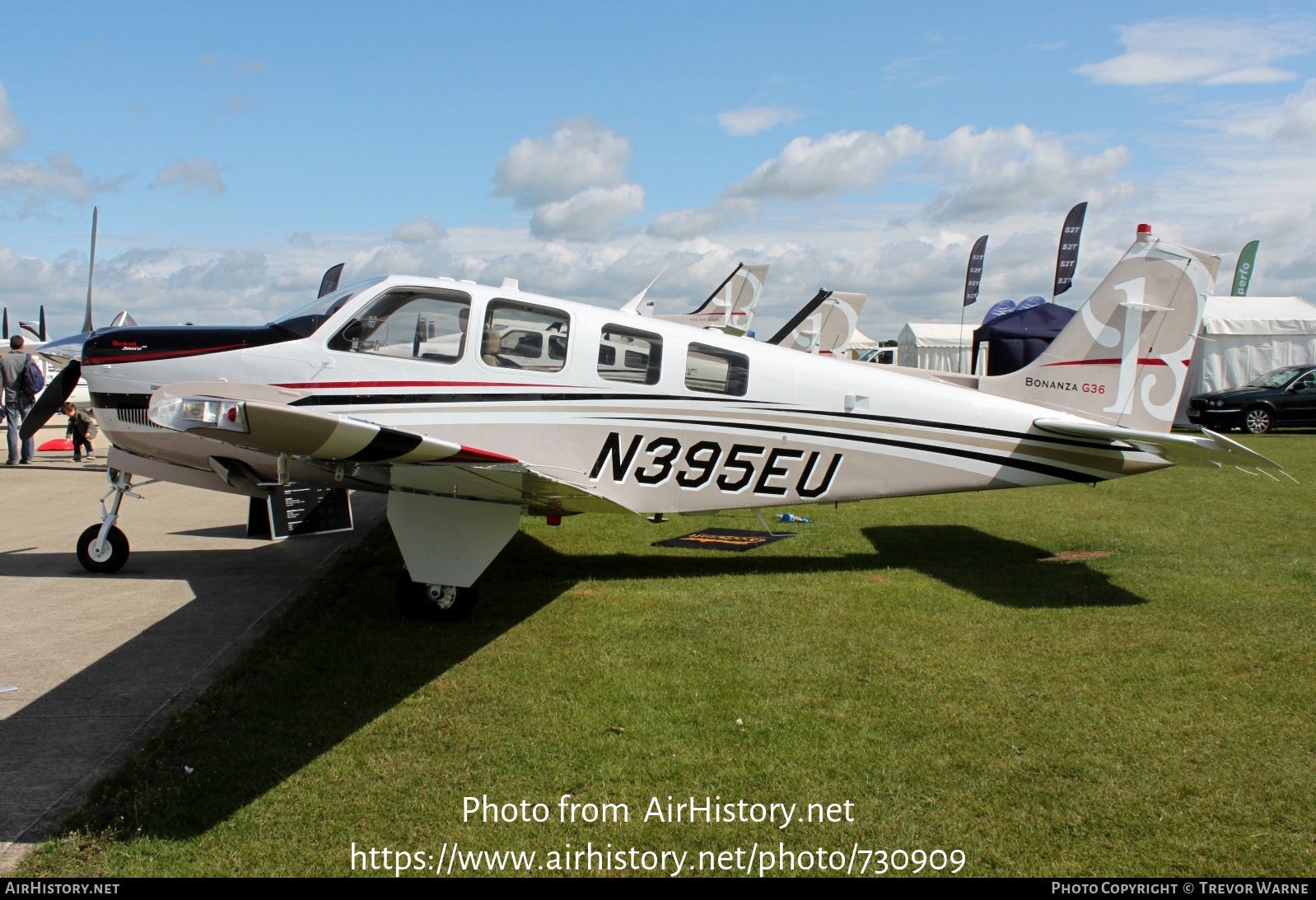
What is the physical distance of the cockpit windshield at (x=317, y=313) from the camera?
20.0ft

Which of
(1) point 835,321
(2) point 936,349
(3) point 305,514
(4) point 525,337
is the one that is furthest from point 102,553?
(2) point 936,349

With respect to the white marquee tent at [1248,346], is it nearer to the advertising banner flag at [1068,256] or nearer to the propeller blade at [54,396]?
the advertising banner flag at [1068,256]

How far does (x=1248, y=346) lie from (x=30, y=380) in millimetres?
27534

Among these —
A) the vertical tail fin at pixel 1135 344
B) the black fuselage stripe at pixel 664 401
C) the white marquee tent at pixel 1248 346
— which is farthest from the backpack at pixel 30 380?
the white marquee tent at pixel 1248 346

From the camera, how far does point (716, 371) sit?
266 inches

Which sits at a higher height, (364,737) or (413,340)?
(413,340)

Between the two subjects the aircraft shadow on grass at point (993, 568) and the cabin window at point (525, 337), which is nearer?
the cabin window at point (525, 337)

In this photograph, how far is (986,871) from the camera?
10.4 feet

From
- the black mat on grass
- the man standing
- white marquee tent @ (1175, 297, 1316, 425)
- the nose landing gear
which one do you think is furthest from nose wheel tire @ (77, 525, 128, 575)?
white marquee tent @ (1175, 297, 1316, 425)

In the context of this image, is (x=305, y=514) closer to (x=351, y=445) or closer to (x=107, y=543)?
(x=107, y=543)

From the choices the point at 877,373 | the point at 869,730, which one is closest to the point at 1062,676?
the point at 869,730

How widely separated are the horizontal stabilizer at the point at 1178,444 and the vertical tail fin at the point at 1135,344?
34cm
